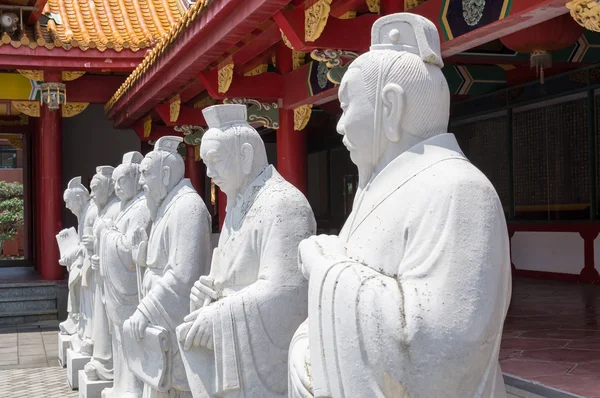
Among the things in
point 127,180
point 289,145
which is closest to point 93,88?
point 289,145

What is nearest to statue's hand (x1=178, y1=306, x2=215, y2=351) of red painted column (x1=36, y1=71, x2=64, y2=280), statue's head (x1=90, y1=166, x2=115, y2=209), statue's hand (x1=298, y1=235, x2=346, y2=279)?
statue's hand (x1=298, y1=235, x2=346, y2=279)

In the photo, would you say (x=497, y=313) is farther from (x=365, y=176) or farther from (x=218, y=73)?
(x=218, y=73)

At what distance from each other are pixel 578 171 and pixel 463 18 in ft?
17.3

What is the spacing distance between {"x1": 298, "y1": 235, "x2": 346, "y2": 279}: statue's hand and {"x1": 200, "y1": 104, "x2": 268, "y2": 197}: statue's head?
1.29 metres

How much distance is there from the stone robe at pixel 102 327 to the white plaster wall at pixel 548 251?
559cm

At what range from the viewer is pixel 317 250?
7.31 feet

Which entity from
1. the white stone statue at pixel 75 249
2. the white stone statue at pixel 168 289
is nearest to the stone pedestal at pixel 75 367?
the white stone statue at pixel 75 249

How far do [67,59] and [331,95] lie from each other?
465cm

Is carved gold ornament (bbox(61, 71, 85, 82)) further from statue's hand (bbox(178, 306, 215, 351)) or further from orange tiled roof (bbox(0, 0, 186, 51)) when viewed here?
statue's hand (bbox(178, 306, 215, 351))

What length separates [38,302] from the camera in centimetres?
1125

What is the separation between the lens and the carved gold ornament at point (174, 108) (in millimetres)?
10337

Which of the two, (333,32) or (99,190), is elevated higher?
(333,32)

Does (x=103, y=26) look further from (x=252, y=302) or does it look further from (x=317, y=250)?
(x=317, y=250)

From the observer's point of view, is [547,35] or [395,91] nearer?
[395,91]
